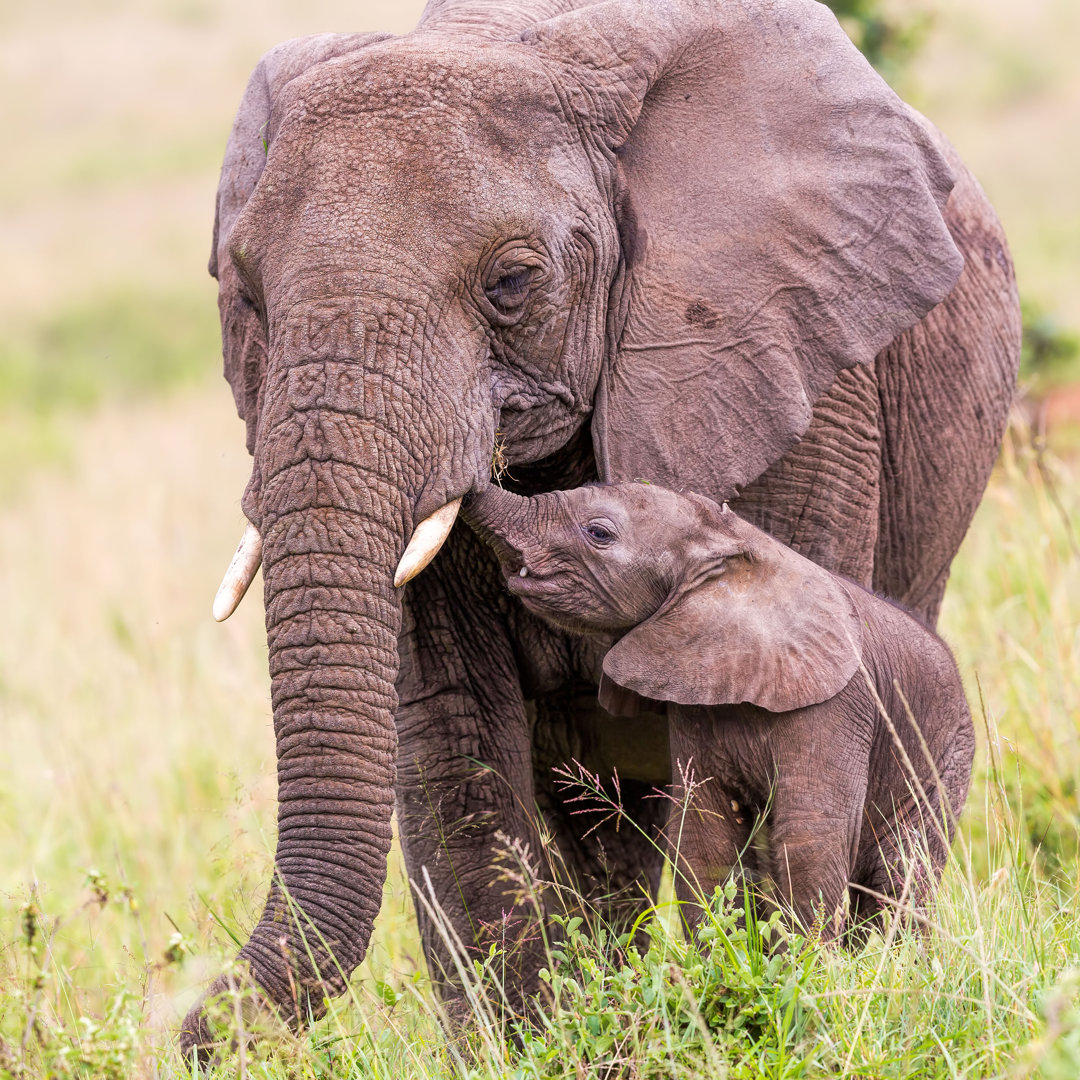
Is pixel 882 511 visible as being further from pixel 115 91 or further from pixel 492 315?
pixel 115 91

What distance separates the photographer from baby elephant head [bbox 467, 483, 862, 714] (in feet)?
11.9

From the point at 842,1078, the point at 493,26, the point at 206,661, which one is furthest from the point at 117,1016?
the point at 206,661

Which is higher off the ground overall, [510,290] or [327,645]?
[510,290]

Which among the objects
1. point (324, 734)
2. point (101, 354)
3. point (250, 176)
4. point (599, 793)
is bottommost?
point (101, 354)

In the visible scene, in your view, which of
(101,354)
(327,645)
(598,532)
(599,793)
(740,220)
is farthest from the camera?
(101,354)

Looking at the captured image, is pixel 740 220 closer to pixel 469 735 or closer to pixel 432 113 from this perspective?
pixel 432 113

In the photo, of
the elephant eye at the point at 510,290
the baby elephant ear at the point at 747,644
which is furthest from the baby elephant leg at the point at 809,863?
the elephant eye at the point at 510,290

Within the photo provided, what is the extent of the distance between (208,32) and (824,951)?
112 ft

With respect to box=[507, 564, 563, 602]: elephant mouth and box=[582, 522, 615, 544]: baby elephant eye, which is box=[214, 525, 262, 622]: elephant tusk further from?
box=[582, 522, 615, 544]: baby elephant eye

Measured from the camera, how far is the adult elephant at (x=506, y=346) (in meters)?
3.52

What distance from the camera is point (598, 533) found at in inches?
142

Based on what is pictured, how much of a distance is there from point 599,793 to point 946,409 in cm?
157

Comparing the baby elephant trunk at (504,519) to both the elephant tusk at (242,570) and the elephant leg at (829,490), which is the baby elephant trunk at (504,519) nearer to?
the elephant tusk at (242,570)

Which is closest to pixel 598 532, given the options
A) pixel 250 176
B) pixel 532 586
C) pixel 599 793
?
pixel 532 586
